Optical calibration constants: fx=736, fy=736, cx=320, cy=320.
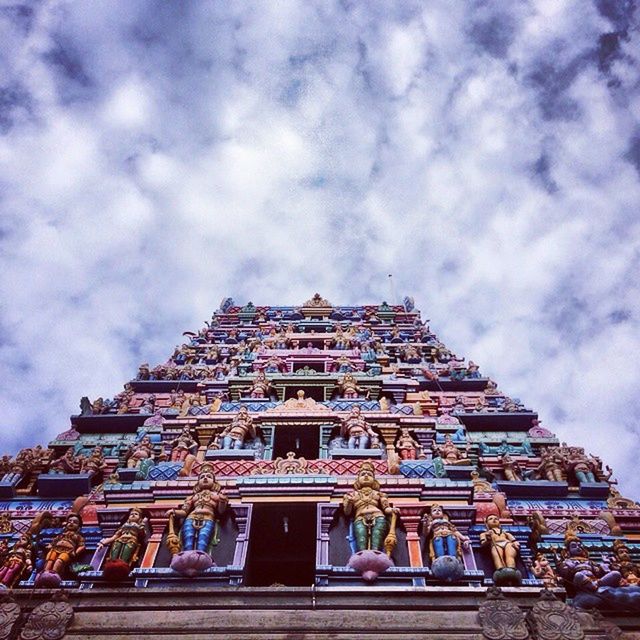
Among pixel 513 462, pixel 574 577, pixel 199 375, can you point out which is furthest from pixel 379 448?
pixel 199 375

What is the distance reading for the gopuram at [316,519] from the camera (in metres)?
11.4

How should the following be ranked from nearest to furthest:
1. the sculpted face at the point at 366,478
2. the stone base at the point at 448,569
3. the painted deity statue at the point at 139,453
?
the stone base at the point at 448,569
the sculpted face at the point at 366,478
the painted deity statue at the point at 139,453

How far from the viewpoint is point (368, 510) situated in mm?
14828

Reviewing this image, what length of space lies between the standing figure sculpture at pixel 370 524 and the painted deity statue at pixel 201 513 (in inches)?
106

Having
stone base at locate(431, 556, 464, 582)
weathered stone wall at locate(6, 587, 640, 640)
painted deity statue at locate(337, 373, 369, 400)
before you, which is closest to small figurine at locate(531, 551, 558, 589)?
stone base at locate(431, 556, 464, 582)

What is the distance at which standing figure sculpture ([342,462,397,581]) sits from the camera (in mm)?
13578

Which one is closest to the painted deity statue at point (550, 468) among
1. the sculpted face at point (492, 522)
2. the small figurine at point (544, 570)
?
the small figurine at point (544, 570)

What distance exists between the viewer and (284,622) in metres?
11.2

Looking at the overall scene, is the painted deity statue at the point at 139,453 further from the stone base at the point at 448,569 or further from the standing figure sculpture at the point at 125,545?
the stone base at the point at 448,569

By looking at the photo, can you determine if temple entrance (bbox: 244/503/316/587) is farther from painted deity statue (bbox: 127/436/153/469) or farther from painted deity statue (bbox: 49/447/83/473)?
painted deity statue (bbox: 49/447/83/473)

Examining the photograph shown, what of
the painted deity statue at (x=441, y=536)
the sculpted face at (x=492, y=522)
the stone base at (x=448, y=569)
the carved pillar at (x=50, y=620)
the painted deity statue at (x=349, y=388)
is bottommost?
the carved pillar at (x=50, y=620)

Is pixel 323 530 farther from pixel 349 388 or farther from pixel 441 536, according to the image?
pixel 349 388

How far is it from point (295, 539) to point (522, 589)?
5514mm

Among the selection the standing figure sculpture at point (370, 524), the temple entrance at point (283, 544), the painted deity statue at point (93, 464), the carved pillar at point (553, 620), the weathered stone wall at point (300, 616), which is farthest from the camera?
the painted deity statue at point (93, 464)
